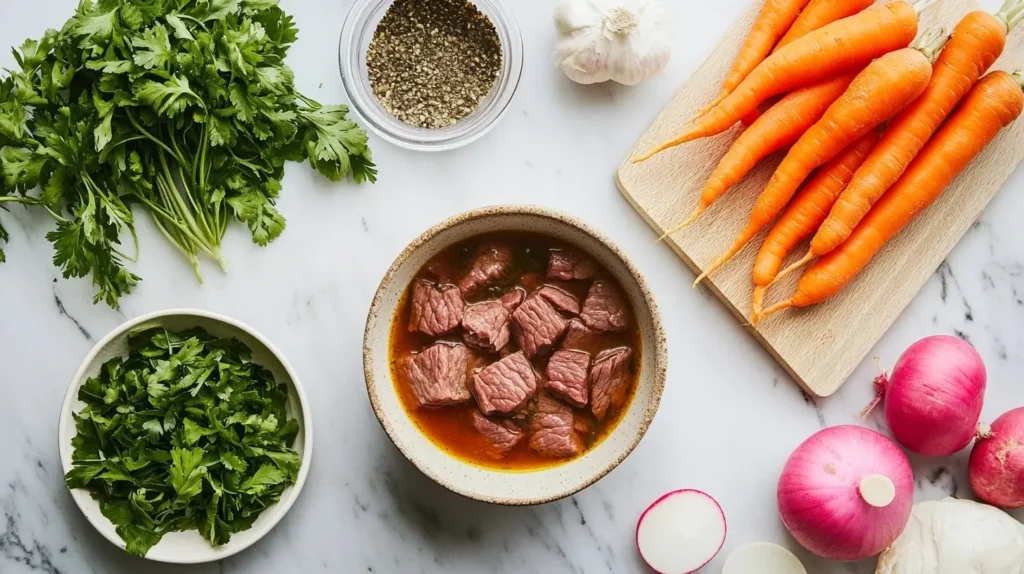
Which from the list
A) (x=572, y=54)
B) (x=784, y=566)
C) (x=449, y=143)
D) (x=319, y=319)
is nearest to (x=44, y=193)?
(x=319, y=319)

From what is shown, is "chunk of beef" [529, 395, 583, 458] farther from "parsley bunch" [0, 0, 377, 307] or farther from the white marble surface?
"parsley bunch" [0, 0, 377, 307]

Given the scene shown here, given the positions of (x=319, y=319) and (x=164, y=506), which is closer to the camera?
(x=164, y=506)

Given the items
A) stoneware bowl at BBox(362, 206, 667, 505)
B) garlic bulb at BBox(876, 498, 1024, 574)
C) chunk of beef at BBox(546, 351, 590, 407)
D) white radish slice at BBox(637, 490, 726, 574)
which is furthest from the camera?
white radish slice at BBox(637, 490, 726, 574)

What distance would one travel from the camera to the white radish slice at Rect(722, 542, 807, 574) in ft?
A: 7.79

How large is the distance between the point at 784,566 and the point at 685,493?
35 centimetres

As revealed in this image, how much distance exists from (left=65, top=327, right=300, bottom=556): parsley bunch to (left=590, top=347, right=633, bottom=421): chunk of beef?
83cm

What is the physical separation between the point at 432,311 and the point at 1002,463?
1.63 meters

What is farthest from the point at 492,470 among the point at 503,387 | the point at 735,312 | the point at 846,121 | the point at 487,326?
the point at 846,121

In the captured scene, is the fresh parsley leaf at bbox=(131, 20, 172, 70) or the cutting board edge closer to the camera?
the fresh parsley leaf at bbox=(131, 20, 172, 70)

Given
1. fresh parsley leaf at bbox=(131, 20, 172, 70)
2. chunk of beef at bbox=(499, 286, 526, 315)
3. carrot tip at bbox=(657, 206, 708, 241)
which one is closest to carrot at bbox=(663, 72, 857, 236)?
carrot tip at bbox=(657, 206, 708, 241)

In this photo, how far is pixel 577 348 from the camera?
2.21m

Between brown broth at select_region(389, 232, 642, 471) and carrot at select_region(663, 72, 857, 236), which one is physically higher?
carrot at select_region(663, 72, 857, 236)

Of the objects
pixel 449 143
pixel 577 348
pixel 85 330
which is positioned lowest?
pixel 85 330

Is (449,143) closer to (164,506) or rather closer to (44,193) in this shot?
(44,193)
